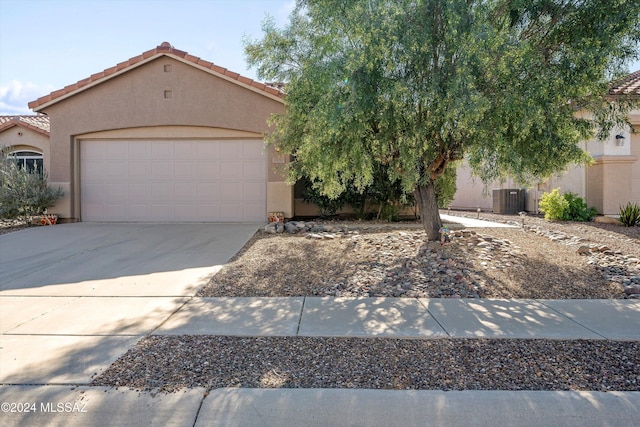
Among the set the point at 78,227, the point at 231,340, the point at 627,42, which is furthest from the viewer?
the point at 78,227

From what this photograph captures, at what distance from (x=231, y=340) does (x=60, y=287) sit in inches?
157

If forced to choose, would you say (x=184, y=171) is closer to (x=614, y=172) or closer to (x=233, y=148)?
(x=233, y=148)

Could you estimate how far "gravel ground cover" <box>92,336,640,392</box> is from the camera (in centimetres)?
375

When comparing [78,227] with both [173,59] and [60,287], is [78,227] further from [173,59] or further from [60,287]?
[60,287]

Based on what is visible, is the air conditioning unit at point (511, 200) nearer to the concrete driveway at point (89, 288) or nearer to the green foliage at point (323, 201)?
the green foliage at point (323, 201)

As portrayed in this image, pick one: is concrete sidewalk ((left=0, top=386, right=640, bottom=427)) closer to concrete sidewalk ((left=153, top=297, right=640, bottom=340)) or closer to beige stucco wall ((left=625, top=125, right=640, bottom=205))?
concrete sidewalk ((left=153, top=297, right=640, bottom=340))

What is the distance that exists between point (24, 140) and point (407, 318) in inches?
720

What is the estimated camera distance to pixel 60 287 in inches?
275

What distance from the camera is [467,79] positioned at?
6258 millimetres

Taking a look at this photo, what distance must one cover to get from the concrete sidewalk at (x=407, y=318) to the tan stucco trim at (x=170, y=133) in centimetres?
855

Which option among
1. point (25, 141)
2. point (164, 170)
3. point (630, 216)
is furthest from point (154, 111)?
point (630, 216)

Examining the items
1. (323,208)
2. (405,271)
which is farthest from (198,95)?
(405,271)

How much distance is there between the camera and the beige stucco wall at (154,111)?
13547 millimetres

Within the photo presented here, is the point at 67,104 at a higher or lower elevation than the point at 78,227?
higher
